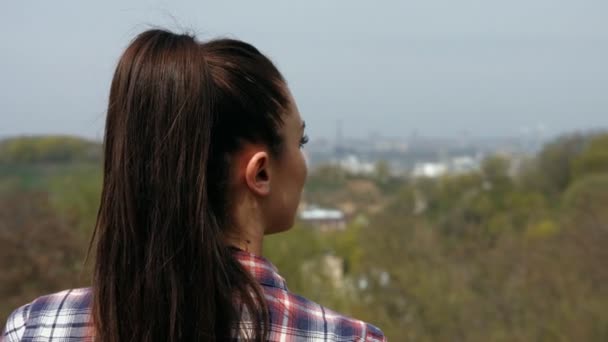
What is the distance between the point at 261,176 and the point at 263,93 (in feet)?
0.32

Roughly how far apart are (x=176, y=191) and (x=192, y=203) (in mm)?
22

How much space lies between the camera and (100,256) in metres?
0.87

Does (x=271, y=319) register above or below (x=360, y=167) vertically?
above

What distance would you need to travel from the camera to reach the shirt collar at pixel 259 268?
2.81 feet

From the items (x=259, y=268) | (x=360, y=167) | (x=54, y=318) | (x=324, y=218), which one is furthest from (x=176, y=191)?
(x=360, y=167)

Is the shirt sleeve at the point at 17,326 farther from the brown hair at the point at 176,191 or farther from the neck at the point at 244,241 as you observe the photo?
the neck at the point at 244,241

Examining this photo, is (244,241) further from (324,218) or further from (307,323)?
(324,218)

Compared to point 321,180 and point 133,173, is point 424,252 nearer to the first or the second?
point 321,180

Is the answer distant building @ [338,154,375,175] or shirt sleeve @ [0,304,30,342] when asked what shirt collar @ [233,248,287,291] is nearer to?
shirt sleeve @ [0,304,30,342]

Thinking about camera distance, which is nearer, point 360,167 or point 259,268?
point 259,268

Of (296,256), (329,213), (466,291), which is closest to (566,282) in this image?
(466,291)

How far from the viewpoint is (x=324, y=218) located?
60.1 feet

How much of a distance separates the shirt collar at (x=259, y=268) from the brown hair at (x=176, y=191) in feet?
0.05

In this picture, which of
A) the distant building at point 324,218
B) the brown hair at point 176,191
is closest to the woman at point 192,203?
the brown hair at point 176,191
